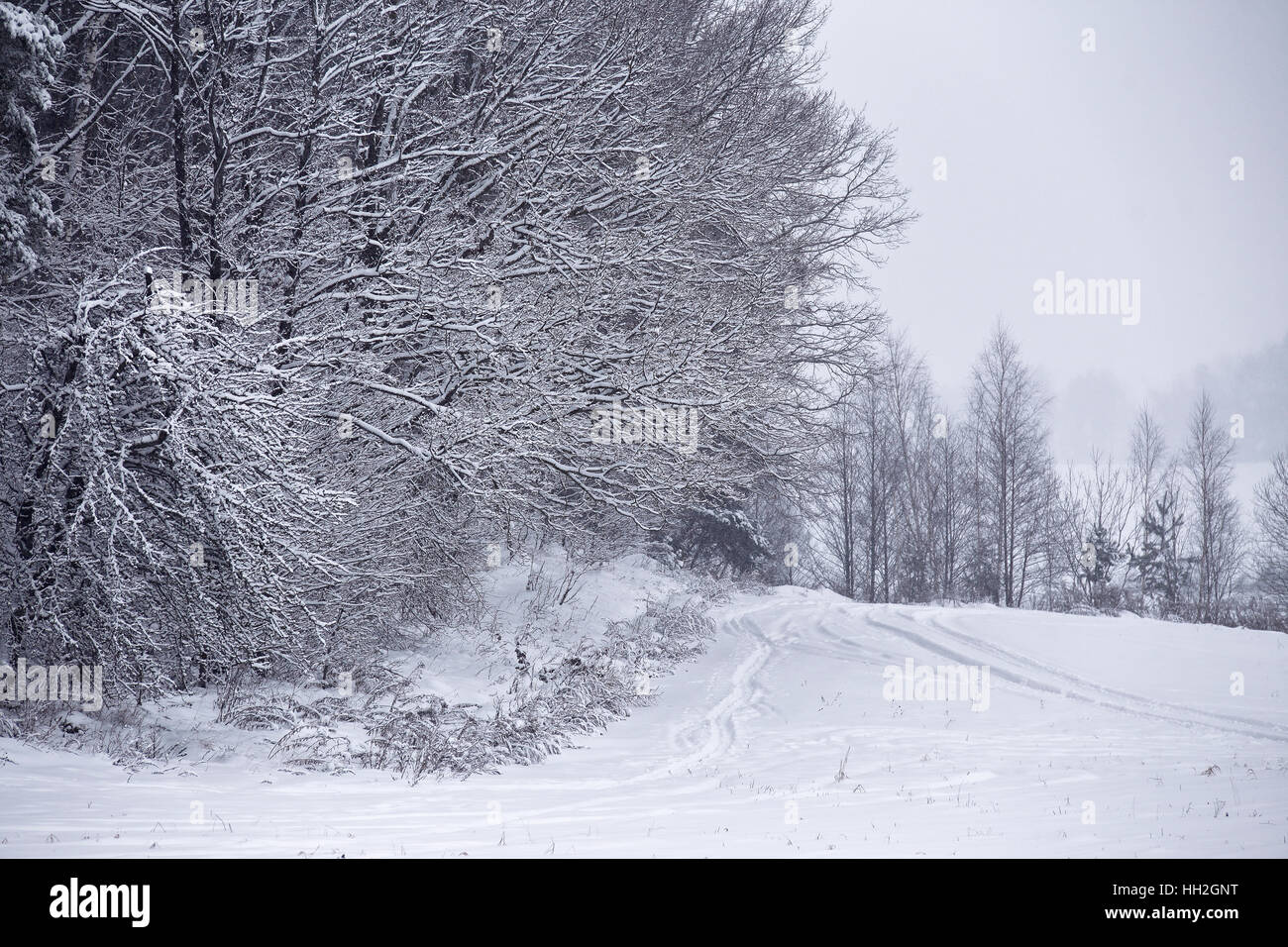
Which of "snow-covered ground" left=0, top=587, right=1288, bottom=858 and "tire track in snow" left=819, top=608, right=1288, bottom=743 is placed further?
"tire track in snow" left=819, top=608, right=1288, bottom=743

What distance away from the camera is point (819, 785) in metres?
7.54

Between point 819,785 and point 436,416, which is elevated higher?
point 436,416

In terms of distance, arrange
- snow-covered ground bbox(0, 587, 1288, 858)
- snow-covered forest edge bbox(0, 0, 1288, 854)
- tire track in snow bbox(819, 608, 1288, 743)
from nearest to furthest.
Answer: snow-covered ground bbox(0, 587, 1288, 858) < snow-covered forest edge bbox(0, 0, 1288, 854) < tire track in snow bbox(819, 608, 1288, 743)

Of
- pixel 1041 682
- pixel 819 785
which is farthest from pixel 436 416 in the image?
pixel 1041 682

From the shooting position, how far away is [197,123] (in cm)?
1038

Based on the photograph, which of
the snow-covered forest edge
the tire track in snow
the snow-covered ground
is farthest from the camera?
the tire track in snow

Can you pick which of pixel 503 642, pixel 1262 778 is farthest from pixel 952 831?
pixel 503 642

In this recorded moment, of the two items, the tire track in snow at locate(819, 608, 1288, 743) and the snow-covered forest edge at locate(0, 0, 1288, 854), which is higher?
the snow-covered forest edge at locate(0, 0, 1288, 854)

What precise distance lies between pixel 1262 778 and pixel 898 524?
3562cm

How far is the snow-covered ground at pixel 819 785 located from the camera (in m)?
4.87

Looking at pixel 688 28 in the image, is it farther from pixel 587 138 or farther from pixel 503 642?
pixel 503 642

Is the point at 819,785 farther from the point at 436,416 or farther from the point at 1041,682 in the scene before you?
the point at 436,416

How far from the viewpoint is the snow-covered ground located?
4867mm

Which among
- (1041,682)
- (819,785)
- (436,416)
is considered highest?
(436,416)
